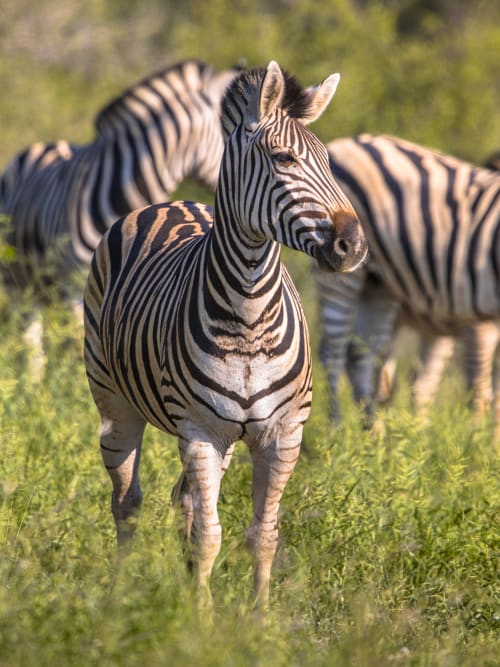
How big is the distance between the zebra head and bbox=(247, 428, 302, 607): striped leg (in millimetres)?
743

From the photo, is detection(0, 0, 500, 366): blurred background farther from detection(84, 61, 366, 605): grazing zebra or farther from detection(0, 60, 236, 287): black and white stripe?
detection(84, 61, 366, 605): grazing zebra

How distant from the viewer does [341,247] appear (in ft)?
12.5

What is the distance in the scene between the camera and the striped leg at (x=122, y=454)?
16.1 ft

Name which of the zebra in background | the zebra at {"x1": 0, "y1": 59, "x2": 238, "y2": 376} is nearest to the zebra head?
the zebra in background

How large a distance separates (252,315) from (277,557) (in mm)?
1026

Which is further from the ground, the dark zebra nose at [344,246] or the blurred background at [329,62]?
the blurred background at [329,62]

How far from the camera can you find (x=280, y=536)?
4746 mm

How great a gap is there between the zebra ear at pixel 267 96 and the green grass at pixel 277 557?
57.5 inches

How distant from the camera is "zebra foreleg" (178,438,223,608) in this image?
4.13 meters


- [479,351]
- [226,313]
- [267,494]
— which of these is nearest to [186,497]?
[267,494]

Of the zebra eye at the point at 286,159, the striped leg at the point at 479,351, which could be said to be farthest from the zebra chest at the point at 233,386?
the striped leg at the point at 479,351

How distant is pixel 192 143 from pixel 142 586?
6.21 meters

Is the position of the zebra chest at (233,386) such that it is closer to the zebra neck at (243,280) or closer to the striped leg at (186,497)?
the zebra neck at (243,280)

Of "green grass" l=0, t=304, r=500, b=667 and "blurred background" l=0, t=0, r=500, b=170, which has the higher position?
"blurred background" l=0, t=0, r=500, b=170
